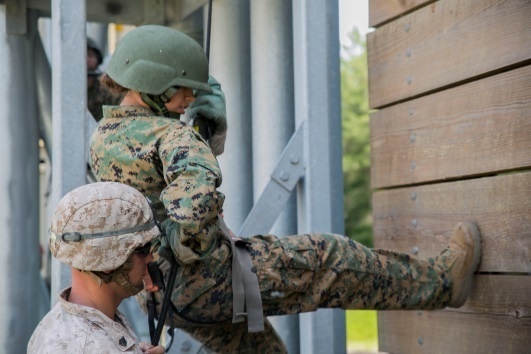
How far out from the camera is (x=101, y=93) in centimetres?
712

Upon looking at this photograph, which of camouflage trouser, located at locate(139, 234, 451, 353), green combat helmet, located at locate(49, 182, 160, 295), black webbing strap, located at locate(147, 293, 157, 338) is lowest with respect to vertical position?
black webbing strap, located at locate(147, 293, 157, 338)

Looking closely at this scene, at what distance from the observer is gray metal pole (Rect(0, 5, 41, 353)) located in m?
5.16

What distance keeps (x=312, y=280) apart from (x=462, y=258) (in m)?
0.63

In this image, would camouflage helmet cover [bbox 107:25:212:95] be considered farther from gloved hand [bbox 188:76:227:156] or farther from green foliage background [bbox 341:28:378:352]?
green foliage background [bbox 341:28:378:352]

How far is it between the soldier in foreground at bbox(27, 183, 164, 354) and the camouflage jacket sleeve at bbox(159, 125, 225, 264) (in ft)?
1.47

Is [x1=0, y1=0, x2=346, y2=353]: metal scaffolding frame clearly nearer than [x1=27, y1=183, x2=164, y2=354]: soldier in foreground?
No

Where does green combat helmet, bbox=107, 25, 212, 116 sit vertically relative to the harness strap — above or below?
above

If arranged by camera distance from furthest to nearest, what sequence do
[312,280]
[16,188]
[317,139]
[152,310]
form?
[16,188] → [317,139] → [312,280] → [152,310]

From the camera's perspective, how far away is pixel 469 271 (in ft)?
13.2

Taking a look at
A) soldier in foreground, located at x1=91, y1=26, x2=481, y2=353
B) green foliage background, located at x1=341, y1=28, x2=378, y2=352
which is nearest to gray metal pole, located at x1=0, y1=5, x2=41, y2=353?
soldier in foreground, located at x1=91, y1=26, x2=481, y2=353

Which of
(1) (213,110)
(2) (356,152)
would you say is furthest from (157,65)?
(2) (356,152)

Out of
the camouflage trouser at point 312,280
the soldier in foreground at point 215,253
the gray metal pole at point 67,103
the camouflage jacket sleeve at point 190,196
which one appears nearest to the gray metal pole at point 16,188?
the gray metal pole at point 67,103

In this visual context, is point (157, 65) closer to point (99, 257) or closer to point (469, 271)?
point (99, 257)

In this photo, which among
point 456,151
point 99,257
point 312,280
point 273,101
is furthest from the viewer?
point 273,101
